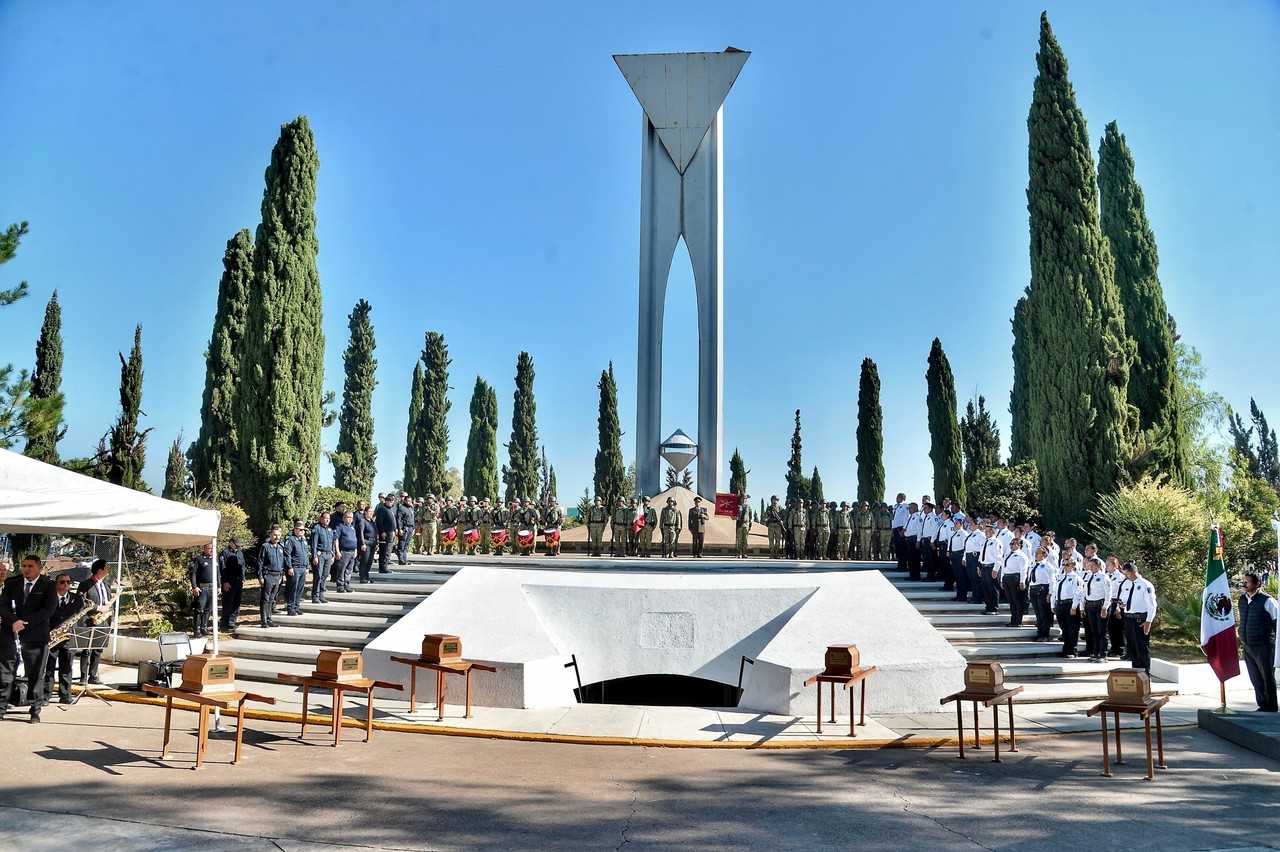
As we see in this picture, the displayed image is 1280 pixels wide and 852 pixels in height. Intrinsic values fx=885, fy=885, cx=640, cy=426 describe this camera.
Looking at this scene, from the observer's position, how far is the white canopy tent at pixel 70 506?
28.3ft

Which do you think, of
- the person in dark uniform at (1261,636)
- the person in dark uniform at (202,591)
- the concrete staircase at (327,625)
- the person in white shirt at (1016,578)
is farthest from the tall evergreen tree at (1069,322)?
the person in dark uniform at (202,591)

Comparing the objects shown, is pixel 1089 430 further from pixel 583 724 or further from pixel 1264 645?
pixel 583 724

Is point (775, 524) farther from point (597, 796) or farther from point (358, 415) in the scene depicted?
point (358, 415)

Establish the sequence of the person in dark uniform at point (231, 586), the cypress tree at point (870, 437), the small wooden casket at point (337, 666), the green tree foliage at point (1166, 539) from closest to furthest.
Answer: the small wooden casket at point (337, 666), the person in dark uniform at point (231, 586), the green tree foliage at point (1166, 539), the cypress tree at point (870, 437)

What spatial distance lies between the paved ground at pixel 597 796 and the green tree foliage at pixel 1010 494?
14.0m

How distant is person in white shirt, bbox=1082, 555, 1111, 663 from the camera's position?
39.4 feet

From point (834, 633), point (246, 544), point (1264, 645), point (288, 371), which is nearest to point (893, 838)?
point (834, 633)

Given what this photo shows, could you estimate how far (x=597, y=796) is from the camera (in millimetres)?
6648

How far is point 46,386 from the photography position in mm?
25984

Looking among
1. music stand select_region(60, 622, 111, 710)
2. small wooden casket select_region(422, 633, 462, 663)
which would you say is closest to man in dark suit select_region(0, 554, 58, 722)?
music stand select_region(60, 622, 111, 710)

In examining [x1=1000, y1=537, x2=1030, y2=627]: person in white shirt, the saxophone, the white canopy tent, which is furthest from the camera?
[x1=1000, y1=537, x2=1030, y2=627]: person in white shirt

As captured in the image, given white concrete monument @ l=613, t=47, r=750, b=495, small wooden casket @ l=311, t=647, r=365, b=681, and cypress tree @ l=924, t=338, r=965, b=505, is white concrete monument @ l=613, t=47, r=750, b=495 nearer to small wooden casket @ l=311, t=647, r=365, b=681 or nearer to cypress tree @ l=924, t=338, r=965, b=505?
cypress tree @ l=924, t=338, r=965, b=505

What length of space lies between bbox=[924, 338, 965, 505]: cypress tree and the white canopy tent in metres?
26.1

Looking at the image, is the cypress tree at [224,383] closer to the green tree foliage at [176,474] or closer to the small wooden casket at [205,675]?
the green tree foliage at [176,474]
